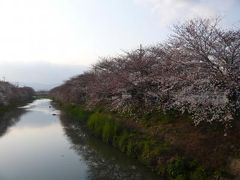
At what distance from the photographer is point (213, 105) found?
17.4m

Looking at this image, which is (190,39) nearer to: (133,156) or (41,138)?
(133,156)

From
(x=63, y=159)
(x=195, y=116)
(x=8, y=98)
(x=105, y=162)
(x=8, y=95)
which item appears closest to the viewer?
(x=195, y=116)

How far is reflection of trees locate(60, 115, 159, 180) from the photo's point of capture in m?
18.8

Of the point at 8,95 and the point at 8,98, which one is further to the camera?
the point at 8,95

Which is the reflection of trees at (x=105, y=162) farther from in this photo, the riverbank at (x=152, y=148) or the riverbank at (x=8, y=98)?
the riverbank at (x=8, y=98)

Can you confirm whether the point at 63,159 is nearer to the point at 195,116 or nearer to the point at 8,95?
the point at 195,116

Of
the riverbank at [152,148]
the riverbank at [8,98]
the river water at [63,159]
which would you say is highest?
the riverbank at [8,98]

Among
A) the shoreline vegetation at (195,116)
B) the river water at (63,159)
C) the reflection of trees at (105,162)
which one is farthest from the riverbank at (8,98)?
the shoreline vegetation at (195,116)

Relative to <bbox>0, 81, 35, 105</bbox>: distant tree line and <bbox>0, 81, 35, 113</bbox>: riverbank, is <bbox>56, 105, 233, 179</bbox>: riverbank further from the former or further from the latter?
<bbox>0, 81, 35, 105</bbox>: distant tree line

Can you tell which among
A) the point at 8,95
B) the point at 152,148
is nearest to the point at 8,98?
the point at 8,95

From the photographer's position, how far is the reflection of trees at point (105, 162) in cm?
1877

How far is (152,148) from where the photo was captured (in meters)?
20.0

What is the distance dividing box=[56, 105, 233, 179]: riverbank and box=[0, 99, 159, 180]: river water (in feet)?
1.86

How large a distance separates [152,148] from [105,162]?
366cm
